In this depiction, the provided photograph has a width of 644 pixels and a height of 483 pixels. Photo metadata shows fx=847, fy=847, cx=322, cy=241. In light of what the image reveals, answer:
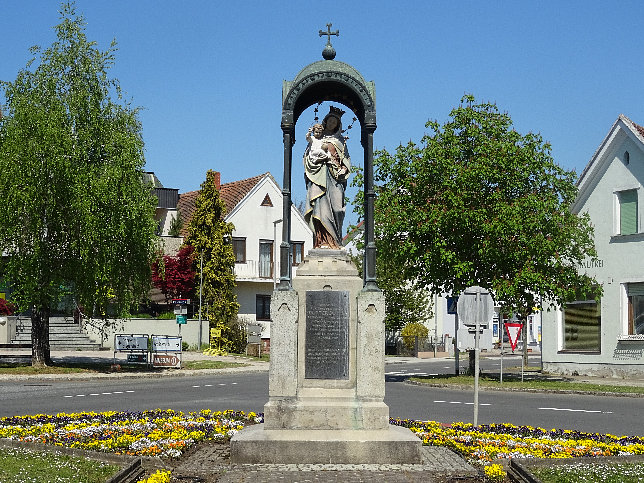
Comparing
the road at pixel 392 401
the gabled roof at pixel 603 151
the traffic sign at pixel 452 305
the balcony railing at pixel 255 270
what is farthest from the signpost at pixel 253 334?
the gabled roof at pixel 603 151

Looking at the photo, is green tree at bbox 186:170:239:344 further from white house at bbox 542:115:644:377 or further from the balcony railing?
white house at bbox 542:115:644:377

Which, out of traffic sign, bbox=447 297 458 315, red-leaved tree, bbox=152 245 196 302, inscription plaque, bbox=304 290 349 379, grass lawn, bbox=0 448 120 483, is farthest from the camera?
red-leaved tree, bbox=152 245 196 302

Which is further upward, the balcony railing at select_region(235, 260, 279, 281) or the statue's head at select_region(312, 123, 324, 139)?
the statue's head at select_region(312, 123, 324, 139)

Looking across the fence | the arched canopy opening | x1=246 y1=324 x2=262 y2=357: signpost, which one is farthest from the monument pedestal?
the fence

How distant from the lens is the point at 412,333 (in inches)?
Answer: 2094

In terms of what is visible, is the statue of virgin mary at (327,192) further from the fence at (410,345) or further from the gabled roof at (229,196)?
the fence at (410,345)

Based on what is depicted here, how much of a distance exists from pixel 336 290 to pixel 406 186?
17.2 metres

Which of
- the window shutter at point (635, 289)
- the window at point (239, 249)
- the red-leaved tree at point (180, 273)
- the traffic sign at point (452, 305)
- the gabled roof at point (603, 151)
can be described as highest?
the gabled roof at point (603, 151)

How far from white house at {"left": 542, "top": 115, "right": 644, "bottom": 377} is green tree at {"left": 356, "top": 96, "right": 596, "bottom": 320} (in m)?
1.92

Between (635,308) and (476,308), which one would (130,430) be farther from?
(635,308)

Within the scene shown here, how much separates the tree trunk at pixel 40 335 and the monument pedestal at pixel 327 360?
20828 millimetres

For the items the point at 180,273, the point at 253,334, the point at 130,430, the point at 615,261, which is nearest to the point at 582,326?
the point at 615,261

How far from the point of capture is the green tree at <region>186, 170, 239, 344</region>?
1863 inches

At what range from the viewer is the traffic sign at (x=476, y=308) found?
14.9m
